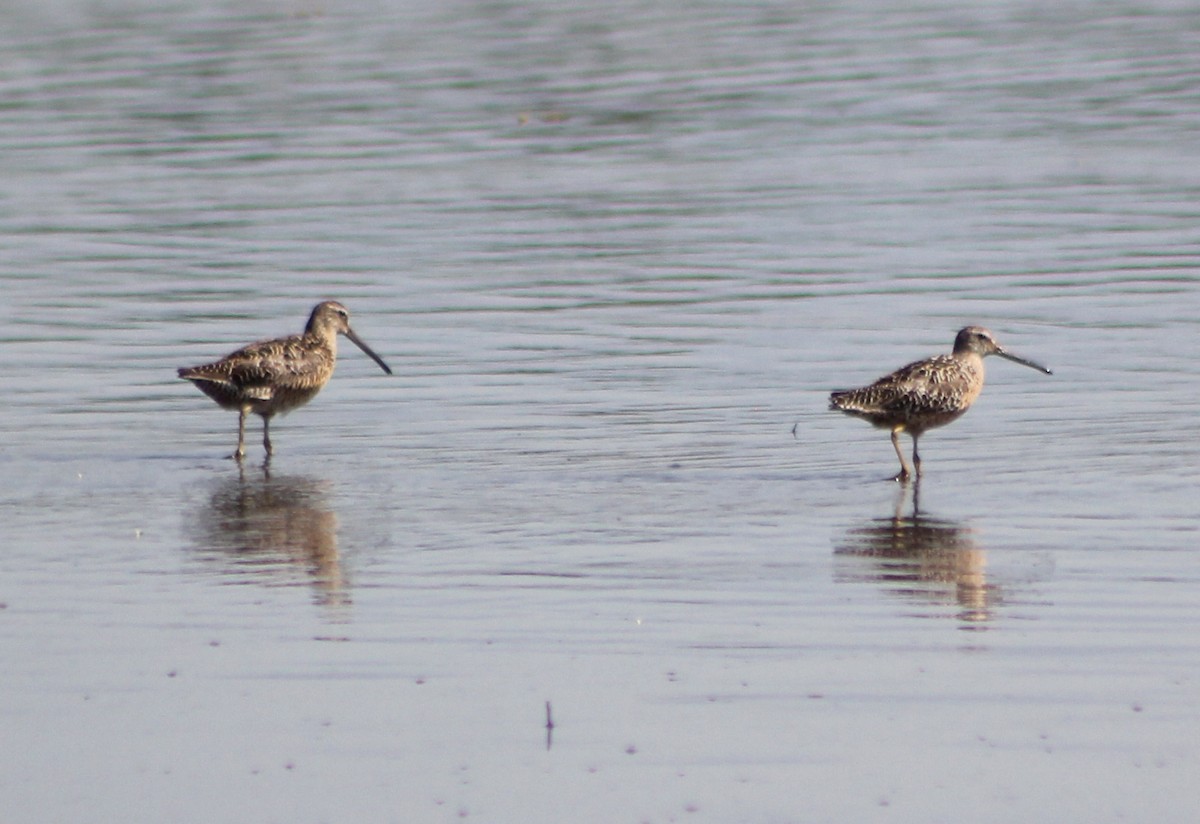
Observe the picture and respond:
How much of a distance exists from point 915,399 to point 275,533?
405 cm

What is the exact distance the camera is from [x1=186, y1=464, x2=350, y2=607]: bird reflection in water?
11.4 metres

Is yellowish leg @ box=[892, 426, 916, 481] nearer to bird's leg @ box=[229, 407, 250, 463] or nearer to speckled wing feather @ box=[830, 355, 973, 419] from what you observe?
speckled wing feather @ box=[830, 355, 973, 419]

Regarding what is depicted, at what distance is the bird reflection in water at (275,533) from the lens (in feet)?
Answer: 37.2

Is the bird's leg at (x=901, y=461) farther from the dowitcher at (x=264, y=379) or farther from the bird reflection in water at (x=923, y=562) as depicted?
the dowitcher at (x=264, y=379)

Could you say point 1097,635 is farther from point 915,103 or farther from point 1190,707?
point 915,103

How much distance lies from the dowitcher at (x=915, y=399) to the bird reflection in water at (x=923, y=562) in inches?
62.3

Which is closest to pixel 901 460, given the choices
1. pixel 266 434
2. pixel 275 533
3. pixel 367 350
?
pixel 275 533

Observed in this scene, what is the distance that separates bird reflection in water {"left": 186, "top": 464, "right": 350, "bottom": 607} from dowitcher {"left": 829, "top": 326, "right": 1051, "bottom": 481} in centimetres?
323

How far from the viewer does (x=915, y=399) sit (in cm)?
1430

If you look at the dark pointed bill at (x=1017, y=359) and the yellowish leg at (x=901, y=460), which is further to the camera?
the dark pointed bill at (x=1017, y=359)

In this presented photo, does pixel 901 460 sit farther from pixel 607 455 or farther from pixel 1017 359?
pixel 1017 359

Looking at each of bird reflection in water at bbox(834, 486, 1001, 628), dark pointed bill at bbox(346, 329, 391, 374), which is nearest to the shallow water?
bird reflection in water at bbox(834, 486, 1001, 628)

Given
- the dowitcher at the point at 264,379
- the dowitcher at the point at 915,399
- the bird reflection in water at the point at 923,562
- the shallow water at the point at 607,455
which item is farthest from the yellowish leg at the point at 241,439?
the bird reflection in water at the point at 923,562

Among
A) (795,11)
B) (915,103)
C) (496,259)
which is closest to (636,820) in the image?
(496,259)
